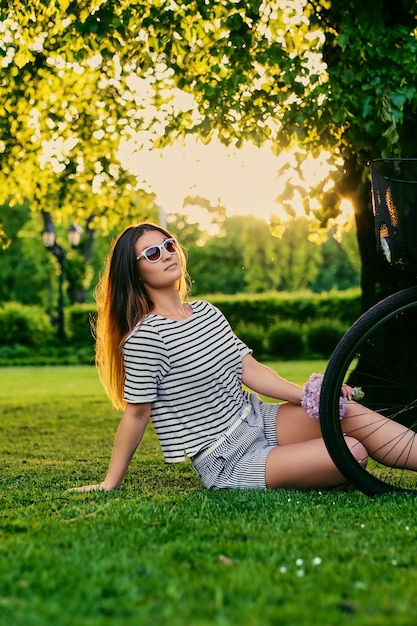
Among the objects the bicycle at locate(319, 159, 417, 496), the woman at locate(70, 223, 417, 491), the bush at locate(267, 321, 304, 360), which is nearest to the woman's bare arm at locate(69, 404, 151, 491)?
the woman at locate(70, 223, 417, 491)

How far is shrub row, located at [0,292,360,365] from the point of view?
23.1 m

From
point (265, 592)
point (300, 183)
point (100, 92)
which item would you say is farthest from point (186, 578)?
point (100, 92)

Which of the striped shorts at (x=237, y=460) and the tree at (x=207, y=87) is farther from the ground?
the tree at (x=207, y=87)

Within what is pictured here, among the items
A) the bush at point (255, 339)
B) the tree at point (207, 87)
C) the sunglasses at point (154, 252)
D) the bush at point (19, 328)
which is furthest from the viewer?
the bush at point (19, 328)

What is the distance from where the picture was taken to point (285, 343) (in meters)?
23.1

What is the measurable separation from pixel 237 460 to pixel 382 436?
2.22 feet

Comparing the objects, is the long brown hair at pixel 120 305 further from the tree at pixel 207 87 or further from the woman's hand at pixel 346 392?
the tree at pixel 207 87

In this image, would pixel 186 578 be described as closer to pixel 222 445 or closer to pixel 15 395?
pixel 222 445

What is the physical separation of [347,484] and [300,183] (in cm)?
272

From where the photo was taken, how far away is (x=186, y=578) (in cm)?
248

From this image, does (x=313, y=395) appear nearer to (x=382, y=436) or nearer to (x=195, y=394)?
(x=382, y=436)

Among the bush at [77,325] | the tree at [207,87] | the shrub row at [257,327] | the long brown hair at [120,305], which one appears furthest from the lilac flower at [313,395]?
the bush at [77,325]

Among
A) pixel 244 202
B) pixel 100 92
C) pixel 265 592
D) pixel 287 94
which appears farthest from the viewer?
pixel 100 92

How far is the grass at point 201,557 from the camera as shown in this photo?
2215mm
